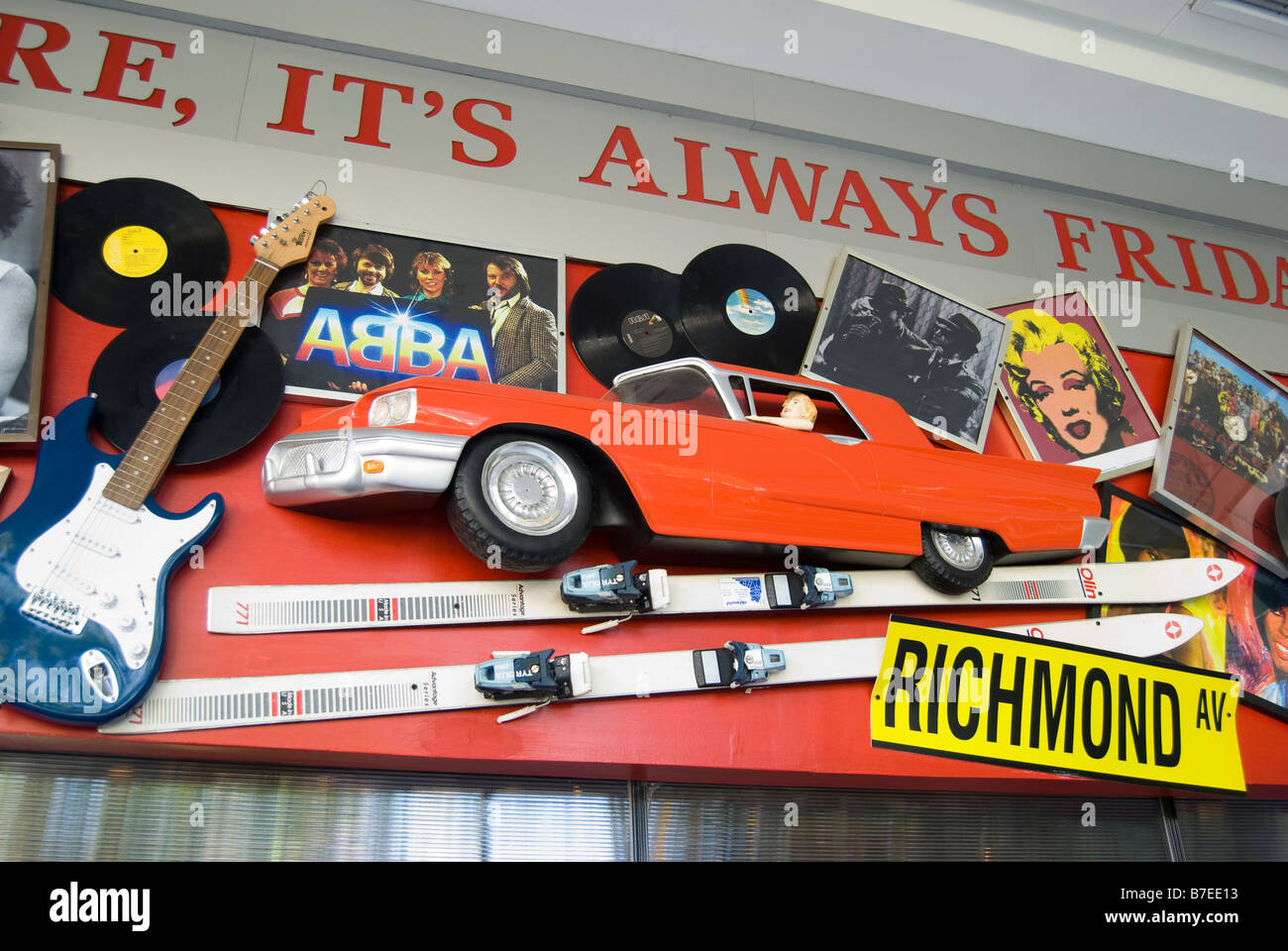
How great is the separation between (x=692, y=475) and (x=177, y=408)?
138 cm

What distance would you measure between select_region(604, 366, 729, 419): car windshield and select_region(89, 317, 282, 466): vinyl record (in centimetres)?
105

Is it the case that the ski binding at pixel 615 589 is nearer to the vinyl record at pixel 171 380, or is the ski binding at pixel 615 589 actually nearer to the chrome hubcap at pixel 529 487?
the chrome hubcap at pixel 529 487

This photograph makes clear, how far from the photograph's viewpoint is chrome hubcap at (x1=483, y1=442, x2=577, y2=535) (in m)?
2.52

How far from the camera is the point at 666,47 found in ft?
13.8

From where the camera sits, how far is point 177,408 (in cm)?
255

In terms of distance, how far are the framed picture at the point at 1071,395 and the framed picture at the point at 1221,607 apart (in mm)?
200

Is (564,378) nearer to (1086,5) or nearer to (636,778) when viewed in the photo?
(636,778)

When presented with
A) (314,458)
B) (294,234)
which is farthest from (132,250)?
(314,458)

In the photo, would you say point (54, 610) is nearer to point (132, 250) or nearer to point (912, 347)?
point (132, 250)

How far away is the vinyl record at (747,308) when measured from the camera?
11.5 ft

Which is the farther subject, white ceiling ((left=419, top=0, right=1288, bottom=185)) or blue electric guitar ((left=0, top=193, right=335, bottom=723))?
white ceiling ((left=419, top=0, right=1288, bottom=185))

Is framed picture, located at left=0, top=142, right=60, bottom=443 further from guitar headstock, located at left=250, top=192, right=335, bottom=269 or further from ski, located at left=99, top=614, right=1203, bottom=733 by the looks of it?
ski, located at left=99, top=614, right=1203, bottom=733

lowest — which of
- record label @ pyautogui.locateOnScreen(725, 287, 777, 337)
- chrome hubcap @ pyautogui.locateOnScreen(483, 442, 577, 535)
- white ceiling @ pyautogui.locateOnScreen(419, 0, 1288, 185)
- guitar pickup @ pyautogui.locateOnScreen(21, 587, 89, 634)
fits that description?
guitar pickup @ pyautogui.locateOnScreen(21, 587, 89, 634)

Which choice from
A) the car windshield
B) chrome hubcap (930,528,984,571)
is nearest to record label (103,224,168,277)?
the car windshield
